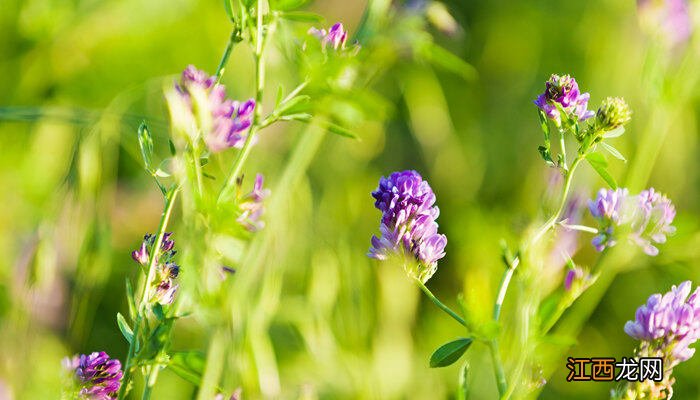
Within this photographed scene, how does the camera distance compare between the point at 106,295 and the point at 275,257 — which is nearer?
the point at 275,257

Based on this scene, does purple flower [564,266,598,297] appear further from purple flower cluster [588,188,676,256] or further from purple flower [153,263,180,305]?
purple flower [153,263,180,305]

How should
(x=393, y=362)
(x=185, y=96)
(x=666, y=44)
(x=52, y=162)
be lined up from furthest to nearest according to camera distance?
(x=52, y=162), (x=393, y=362), (x=666, y=44), (x=185, y=96)

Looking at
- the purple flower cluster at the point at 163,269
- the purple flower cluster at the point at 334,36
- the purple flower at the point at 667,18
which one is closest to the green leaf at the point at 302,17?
the purple flower cluster at the point at 334,36

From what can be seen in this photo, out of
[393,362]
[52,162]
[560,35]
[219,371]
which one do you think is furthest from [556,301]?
[560,35]

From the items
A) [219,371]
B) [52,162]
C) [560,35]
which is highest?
→ [560,35]

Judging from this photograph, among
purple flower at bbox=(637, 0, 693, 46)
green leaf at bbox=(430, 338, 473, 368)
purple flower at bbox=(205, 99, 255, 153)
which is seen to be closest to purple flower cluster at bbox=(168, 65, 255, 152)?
purple flower at bbox=(205, 99, 255, 153)

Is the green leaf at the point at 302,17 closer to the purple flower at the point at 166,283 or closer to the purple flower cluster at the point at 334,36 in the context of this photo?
the purple flower cluster at the point at 334,36

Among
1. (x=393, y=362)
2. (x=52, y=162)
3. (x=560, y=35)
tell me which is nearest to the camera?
(x=393, y=362)

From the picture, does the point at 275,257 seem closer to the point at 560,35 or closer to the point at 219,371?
the point at 219,371
